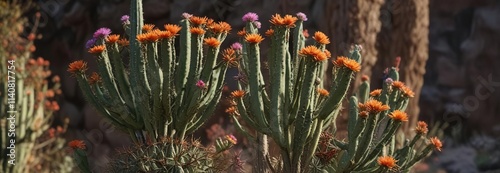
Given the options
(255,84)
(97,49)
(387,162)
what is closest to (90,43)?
(97,49)

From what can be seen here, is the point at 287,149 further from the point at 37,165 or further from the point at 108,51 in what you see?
the point at 37,165

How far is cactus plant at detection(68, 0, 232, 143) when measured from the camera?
10.8ft

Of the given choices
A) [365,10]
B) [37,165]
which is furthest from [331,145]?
[37,165]

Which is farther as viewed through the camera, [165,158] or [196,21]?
[196,21]

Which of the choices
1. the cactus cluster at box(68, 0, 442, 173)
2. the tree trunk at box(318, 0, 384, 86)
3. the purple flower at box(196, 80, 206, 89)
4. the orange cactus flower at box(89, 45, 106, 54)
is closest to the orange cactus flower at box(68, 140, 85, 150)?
the cactus cluster at box(68, 0, 442, 173)

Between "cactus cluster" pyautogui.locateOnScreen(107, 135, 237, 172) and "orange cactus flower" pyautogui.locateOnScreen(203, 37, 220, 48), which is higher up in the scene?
"orange cactus flower" pyautogui.locateOnScreen(203, 37, 220, 48)

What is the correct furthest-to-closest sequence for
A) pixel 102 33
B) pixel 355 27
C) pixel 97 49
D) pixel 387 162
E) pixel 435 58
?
1. pixel 435 58
2. pixel 355 27
3. pixel 102 33
4. pixel 97 49
5. pixel 387 162

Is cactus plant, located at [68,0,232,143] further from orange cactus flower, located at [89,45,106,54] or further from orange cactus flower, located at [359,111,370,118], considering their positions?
orange cactus flower, located at [359,111,370,118]

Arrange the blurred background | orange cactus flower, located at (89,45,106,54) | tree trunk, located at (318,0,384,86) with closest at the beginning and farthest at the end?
orange cactus flower, located at (89,45,106,54) → tree trunk, located at (318,0,384,86) → the blurred background

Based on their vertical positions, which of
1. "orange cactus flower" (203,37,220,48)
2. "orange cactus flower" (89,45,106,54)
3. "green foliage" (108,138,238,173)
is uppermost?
"orange cactus flower" (89,45,106,54)

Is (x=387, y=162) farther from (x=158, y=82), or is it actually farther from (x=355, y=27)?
(x=355, y=27)

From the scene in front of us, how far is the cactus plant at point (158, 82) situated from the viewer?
3.28 meters

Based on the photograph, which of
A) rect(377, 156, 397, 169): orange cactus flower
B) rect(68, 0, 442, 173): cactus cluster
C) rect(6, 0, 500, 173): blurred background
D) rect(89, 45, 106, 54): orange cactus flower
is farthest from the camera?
rect(6, 0, 500, 173): blurred background

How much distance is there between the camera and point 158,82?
3273 millimetres
